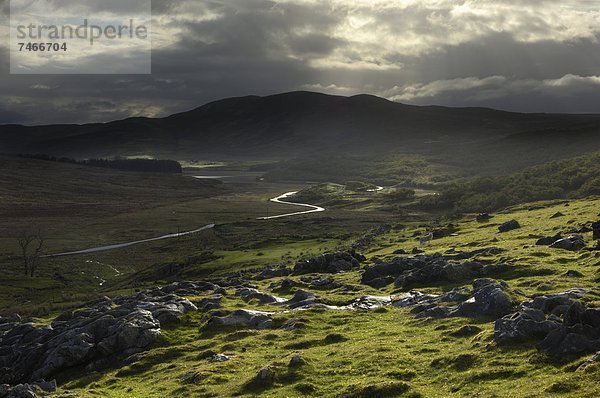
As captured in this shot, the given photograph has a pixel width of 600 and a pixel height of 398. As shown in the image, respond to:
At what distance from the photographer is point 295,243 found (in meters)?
142

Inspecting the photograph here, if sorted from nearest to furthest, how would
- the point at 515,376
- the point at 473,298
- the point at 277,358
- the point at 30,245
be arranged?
the point at 515,376, the point at 277,358, the point at 473,298, the point at 30,245

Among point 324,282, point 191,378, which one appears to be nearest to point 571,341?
point 191,378

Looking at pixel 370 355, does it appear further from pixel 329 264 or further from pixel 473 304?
pixel 329 264

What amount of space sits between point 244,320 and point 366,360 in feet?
66.9

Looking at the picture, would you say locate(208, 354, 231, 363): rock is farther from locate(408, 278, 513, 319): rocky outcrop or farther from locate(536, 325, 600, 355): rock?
locate(536, 325, 600, 355): rock

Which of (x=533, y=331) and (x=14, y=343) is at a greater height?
(x=533, y=331)

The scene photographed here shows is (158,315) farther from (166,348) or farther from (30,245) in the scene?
(30,245)

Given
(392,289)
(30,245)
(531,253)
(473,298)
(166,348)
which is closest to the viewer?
(473,298)

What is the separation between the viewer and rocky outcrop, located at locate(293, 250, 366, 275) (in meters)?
86.2

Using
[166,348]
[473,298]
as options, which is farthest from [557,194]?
[166,348]

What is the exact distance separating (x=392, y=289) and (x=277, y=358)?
26.2 m

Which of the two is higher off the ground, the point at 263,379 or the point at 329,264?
the point at 263,379

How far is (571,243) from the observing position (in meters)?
69.2

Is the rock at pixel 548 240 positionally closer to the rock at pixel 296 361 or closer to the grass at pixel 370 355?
the grass at pixel 370 355
